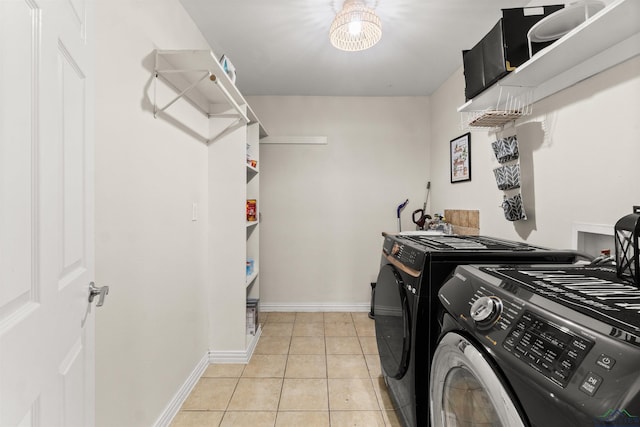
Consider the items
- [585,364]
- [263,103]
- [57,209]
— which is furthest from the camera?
[263,103]

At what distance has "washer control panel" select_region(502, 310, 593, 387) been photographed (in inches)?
19.9

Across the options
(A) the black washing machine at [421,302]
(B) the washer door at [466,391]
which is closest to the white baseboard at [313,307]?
(A) the black washing machine at [421,302]

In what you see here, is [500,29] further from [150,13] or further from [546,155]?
[150,13]

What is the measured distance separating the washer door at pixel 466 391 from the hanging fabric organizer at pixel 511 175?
3.87ft

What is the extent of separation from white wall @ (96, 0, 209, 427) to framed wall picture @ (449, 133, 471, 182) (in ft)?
6.93

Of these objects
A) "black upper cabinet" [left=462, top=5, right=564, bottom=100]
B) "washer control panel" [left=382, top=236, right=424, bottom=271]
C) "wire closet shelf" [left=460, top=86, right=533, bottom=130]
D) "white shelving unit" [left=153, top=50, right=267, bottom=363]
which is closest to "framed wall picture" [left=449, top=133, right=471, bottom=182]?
"wire closet shelf" [left=460, top=86, right=533, bottom=130]

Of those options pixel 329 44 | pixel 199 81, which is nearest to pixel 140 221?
pixel 199 81

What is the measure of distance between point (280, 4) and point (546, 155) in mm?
1742

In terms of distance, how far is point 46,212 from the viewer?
619 millimetres

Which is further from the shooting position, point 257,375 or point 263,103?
point 263,103

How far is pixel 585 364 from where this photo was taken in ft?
1.59

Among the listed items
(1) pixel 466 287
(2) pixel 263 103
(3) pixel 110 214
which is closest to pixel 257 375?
(3) pixel 110 214

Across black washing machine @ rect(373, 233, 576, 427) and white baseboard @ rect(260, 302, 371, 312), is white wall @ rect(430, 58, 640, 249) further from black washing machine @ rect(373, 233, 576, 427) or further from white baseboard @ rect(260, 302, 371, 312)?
white baseboard @ rect(260, 302, 371, 312)

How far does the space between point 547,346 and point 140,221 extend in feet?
4.94
